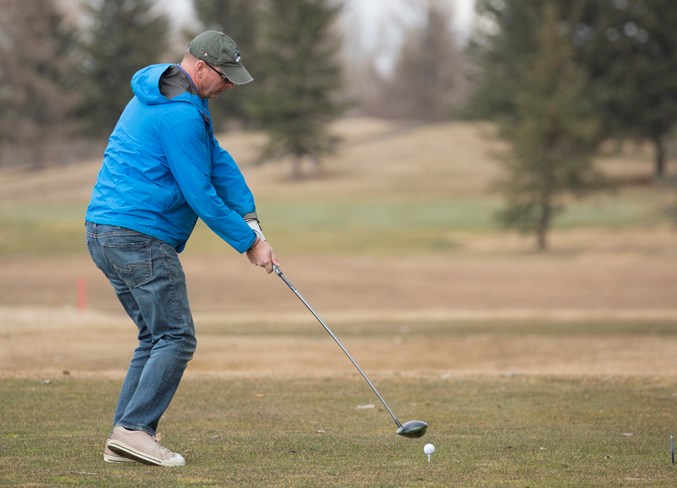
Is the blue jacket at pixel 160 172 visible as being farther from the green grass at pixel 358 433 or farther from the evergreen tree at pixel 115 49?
the evergreen tree at pixel 115 49

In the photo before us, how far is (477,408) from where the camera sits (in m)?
8.59

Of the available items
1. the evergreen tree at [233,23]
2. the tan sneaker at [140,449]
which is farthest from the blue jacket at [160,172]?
the evergreen tree at [233,23]

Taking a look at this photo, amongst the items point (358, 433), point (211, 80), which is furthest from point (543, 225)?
point (211, 80)

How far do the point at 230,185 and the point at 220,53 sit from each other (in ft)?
2.64

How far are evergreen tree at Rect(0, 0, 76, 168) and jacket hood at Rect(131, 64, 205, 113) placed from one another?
7506 centimetres

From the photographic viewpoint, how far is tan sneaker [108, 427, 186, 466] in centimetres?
591

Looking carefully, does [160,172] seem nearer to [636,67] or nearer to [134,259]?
[134,259]

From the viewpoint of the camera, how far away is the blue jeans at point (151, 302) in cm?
588

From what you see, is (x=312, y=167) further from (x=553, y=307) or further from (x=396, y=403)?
(x=396, y=403)

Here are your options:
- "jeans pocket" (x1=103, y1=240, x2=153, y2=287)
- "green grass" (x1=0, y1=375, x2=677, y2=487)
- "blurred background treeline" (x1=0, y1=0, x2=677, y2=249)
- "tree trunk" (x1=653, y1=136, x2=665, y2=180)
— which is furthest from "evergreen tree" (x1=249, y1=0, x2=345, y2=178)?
"jeans pocket" (x1=103, y1=240, x2=153, y2=287)

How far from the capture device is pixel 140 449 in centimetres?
591

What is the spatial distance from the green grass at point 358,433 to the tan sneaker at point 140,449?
0.11 metres

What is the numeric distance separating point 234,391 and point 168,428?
1.96 m

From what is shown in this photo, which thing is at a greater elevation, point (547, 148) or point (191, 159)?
point (191, 159)
